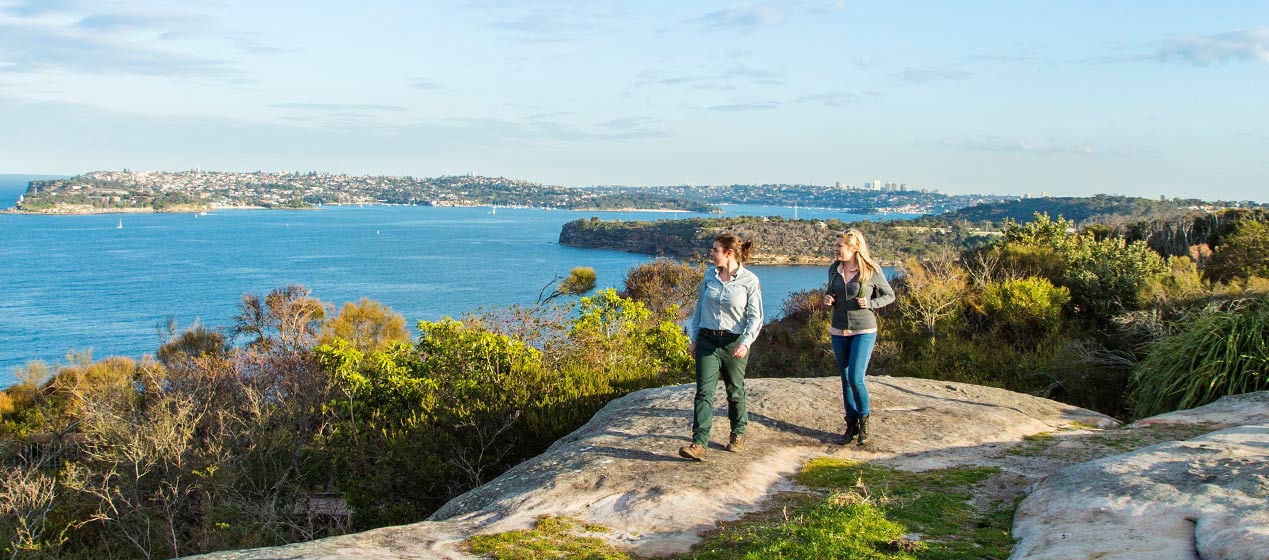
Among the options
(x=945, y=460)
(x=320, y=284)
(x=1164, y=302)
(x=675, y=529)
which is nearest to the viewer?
(x=675, y=529)

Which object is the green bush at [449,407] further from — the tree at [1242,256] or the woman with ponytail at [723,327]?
the tree at [1242,256]

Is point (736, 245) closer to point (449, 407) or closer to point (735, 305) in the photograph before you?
point (735, 305)

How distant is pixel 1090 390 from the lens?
44.6 ft

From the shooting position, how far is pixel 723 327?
6.75 metres

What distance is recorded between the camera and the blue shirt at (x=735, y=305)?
670 centimetres

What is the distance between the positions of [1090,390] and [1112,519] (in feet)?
32.5

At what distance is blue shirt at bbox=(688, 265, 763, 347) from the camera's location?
6703mm

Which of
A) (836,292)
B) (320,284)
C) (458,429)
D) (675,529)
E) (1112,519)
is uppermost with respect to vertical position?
(836,292)

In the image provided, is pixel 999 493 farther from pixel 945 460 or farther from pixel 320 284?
pixel 320 284

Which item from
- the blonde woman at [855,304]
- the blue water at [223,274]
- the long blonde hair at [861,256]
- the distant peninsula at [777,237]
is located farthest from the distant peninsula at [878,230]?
the long blonde hair at [861,256]

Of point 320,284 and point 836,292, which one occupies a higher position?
point 836,292

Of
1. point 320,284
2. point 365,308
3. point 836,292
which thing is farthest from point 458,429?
point 320,284

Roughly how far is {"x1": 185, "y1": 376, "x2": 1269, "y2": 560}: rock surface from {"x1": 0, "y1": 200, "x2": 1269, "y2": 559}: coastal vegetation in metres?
0.42

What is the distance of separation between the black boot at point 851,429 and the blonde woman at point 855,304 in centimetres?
9
